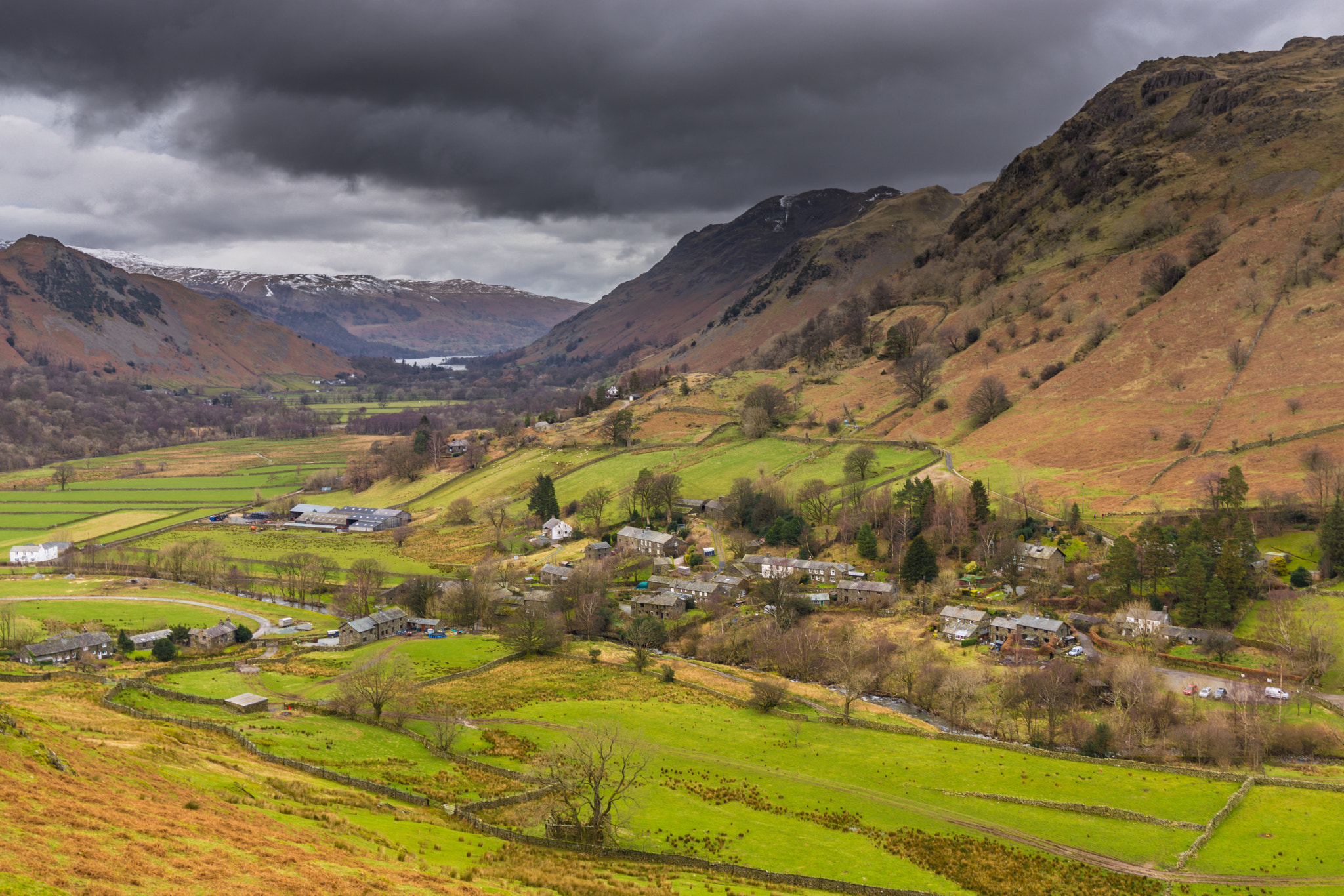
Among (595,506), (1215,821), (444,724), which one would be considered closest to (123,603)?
(595,506)

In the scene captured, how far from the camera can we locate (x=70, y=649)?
6506 centimetres

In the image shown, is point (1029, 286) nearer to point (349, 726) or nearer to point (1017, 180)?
point (1017, 180)

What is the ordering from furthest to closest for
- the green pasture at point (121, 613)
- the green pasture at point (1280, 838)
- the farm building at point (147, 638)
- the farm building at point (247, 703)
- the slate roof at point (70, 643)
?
1. the green pasture at point (121, 613)
2. the farm building at point (147, 638)
3. the slate roof at point (70, 643)
4. the farm building at point (247, 703)
5. the green pasture at point (1280, 838)

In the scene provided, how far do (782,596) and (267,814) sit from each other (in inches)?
2144

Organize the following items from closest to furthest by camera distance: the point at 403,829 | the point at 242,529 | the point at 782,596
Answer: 1. the point at 403,829
2. the point at 782,596
3. the point at 242,529

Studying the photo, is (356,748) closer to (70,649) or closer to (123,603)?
(70,649)

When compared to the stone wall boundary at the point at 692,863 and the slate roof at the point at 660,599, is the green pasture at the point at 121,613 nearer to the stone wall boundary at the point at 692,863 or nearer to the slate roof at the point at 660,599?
the slate roof at the point at 660,599

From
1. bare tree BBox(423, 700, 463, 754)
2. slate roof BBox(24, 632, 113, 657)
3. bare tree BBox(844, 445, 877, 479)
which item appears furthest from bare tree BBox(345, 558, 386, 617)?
bare tree BBox(844, 445, 877, 479)

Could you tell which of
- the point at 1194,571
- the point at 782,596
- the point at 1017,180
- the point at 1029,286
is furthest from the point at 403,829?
the point at 1017,180

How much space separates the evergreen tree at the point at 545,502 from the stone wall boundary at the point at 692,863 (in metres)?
78.9

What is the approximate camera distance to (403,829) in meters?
31.6

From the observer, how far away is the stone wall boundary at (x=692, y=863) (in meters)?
31.8

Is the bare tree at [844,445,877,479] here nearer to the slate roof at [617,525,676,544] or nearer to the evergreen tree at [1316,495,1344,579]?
the slate roof at [617,525,676,544]

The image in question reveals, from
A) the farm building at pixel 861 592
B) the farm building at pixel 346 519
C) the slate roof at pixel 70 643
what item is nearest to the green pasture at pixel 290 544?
the farm building at pixel 346 519
